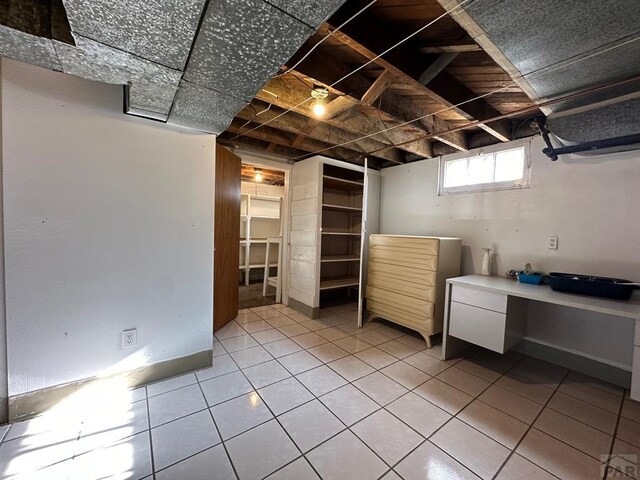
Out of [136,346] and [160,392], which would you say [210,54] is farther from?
[160,392]

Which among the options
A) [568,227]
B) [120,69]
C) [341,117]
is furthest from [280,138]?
[568,227]

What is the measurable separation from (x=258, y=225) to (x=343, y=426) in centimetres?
433

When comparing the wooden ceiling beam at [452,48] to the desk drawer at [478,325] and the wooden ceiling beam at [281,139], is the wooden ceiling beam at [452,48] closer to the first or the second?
the wooden ceiling beam at [281,139]

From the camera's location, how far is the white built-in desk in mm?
1778

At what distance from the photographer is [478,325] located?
6.68 feet

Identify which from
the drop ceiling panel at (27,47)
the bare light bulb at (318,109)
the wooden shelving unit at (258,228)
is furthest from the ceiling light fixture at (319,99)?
the wooden shelving unit at (258,228)

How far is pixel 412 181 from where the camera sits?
3.39 m

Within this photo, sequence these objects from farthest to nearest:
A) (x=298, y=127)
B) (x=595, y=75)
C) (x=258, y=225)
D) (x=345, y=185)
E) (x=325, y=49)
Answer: (x=258, y=225) < (x=345, y=185) < (x=298, y=127) < (x=325, y=49) < (x=595, y=75)

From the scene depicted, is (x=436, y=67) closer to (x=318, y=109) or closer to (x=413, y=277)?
(x=318, y=109)

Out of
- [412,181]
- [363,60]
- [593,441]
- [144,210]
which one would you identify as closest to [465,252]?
[412,181]

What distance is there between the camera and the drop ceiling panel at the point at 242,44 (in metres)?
0.84

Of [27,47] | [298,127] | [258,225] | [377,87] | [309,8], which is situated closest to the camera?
[309,8]

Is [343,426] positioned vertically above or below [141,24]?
below

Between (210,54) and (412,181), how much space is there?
2.95 metres
